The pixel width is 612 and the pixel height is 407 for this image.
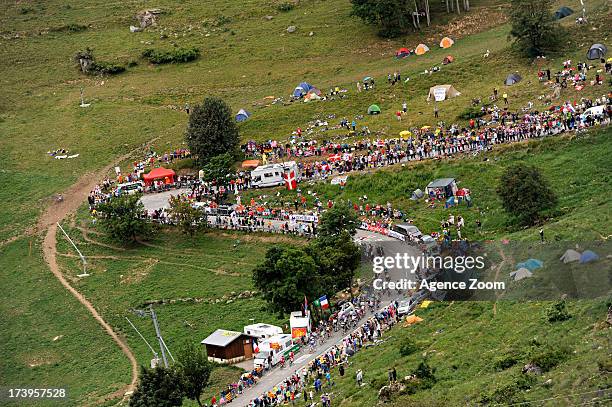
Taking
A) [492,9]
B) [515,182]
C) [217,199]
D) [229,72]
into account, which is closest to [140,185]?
[217,199]

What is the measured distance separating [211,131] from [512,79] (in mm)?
29690

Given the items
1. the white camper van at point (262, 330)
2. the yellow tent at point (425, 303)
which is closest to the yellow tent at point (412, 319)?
the yellow tent at point (425, 303)

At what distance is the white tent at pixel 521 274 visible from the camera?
206 feet

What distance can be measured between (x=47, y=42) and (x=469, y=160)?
78.2 m

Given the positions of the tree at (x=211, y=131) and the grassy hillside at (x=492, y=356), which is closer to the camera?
the grassy hillside at (x=492, y=356)

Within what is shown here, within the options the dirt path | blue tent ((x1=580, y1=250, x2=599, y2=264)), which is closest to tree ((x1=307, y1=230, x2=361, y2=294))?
the dirt path

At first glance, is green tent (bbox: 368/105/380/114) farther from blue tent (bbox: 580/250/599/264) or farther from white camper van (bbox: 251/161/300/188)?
blue tent (bbox: 580/250/599/264)

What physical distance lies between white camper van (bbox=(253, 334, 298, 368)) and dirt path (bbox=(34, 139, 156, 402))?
14.8 m

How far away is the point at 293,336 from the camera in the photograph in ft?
251

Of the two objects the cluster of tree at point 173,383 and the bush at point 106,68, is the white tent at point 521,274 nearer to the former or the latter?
the cluster of tree at point 173,383

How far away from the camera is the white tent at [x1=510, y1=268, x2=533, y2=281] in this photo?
206ft

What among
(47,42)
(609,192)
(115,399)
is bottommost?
(115,399)

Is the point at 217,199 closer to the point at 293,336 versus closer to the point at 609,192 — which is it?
the point at 293,336

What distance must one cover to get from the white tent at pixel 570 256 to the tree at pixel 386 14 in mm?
73886
